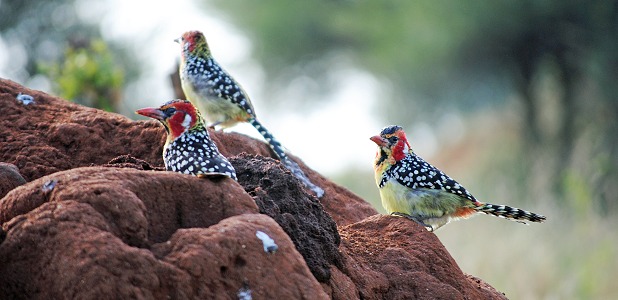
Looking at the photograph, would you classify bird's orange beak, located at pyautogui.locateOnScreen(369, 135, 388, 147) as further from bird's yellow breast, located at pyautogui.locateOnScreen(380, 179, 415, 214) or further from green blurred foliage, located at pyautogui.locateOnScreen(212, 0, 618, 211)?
green blurred foliage, located at pyautogui.locateOnScreen(212, 0, 618, 211)

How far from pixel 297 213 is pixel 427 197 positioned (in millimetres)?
1535

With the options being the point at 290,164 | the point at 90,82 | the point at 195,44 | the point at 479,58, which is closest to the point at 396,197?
→ the point at 290,164

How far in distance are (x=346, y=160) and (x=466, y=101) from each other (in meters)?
8.12

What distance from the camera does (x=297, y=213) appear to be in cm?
457

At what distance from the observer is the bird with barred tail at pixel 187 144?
187 inches

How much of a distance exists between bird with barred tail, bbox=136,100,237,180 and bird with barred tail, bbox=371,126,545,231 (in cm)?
136

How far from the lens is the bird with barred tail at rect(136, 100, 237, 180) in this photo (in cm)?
475

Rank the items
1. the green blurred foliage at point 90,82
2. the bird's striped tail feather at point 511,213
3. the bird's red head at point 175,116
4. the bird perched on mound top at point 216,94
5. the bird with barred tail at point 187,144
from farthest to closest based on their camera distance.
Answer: the green blurred foliage at point 90,82
the bird perched on mound top at point 216,94
the bird's striped tail feather at point 511,213
the bird's red head at point 175,116
the bird with barred tail at point 187,144

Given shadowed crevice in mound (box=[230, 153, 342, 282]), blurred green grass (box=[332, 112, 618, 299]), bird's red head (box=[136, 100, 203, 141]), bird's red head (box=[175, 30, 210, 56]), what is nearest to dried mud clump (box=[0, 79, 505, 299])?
shadowed crevice in mound (box=[230, 153, 342, 282])

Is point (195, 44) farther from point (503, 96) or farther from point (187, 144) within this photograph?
point (503, 96)

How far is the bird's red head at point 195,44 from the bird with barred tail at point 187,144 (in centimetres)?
292

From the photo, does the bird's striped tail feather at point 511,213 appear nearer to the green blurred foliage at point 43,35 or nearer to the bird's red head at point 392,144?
the bird's red head at point 392,144

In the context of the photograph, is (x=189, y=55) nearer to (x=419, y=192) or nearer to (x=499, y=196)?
(x=419, y=192)

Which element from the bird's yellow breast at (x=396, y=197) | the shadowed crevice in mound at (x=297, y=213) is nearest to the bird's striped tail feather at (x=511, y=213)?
the bird's yellow breast at (x=396, y=197)
